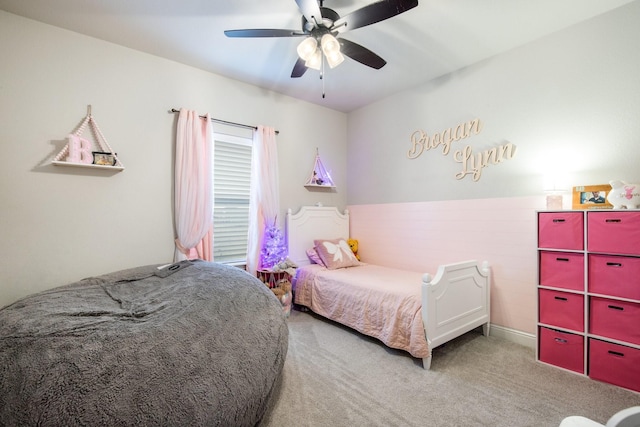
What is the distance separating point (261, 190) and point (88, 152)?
5.12 ft

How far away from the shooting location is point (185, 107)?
2.83 metres

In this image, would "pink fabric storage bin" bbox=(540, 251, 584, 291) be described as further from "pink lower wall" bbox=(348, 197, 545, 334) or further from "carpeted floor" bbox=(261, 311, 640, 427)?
"carpeted floor" bbox=(261, 311, 640, 427)

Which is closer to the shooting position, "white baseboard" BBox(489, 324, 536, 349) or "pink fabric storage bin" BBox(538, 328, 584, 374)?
"pink fabric storage bin" BBox(538, 328, 584, 374)

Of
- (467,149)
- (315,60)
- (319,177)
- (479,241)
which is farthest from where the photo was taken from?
(319,177)

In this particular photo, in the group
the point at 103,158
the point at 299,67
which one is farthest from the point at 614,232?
the point at 103,158

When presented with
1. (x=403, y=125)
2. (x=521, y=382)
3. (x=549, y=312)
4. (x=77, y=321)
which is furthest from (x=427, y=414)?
(x=403, y=125)

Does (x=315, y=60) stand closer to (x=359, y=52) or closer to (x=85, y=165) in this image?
(x=359, y=52)

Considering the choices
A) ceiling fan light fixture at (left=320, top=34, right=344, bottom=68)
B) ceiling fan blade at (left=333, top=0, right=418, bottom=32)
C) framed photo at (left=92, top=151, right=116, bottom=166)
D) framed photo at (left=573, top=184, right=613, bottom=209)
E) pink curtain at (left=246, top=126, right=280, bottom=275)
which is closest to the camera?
ceiling fan blade at (left=333, top=0, right=418, bottom=32)

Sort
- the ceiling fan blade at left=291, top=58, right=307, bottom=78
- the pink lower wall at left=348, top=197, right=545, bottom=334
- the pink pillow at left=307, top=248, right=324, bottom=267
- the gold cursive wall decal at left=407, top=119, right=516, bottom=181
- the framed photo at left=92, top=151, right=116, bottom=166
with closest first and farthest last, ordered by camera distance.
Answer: the ceiling fan blade at left=291, top=58, right=307, bottom=78 < the framed photo at left=92, top=151, right=116, bottom=166 < the pink lower wall at left=348, top=197, right=545, bottom=334 < the gold cursive wall decal at left=407, top=119, right=516, bottom=181 < the pink pillow at left=307, top=248, right=324, bottom=267

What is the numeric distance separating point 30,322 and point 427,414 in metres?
2.05

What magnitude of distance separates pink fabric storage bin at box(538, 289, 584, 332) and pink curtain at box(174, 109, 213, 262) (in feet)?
9.69

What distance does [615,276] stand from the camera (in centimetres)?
188

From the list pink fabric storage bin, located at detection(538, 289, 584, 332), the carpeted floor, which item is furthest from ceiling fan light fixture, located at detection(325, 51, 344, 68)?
pink fabric storage bin, located at detection(538, 289, 584, 332)

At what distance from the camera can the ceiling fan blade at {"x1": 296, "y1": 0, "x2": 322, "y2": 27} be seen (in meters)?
1.54
